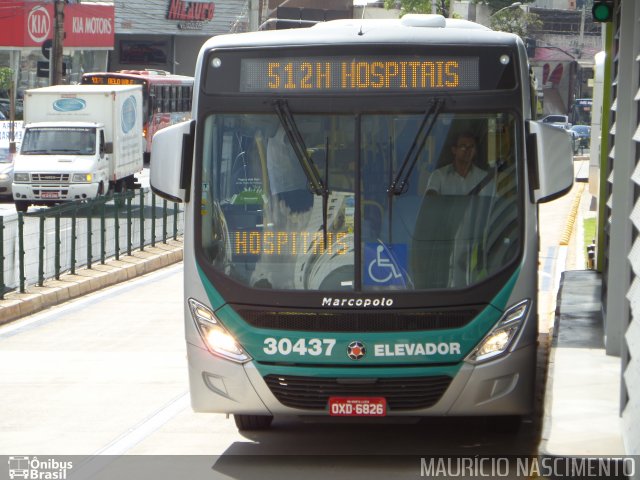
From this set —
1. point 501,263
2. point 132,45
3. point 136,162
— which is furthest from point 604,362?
point 132,45

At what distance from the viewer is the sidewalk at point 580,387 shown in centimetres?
769

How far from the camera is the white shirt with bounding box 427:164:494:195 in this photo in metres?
8.77

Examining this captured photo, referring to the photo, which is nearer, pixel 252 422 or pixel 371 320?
pixel 371 320

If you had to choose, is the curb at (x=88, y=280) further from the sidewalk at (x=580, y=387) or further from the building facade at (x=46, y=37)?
the building facade at (x=46, y=37)

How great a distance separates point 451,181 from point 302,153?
3.31 feet

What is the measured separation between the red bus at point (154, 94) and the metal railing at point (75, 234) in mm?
23846

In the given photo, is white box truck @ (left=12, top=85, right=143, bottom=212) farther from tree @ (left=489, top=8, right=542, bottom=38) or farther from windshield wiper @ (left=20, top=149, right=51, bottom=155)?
tree @ (left=489, top=8, right=542, bottom=38)

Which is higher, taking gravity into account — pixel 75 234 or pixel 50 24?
pixel 50 24

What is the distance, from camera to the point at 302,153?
8.80m

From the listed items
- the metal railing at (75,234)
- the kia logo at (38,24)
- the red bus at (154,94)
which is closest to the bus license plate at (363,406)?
the metal railing at (75,234)

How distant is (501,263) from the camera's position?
8.75 metres

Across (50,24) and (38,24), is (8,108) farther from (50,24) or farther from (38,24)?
(50,24)

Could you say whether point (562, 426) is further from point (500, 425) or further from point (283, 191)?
point (283, 191)

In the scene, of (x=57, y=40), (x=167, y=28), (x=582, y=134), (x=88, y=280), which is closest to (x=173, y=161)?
(x=88, y=280)
